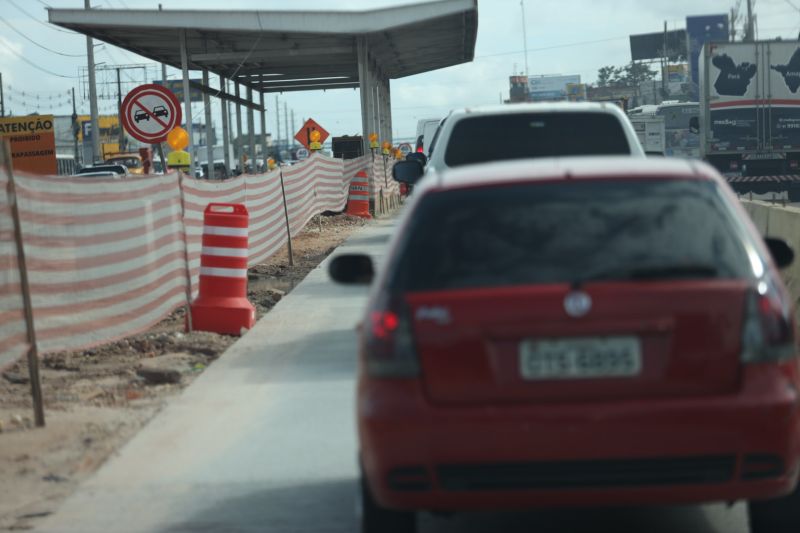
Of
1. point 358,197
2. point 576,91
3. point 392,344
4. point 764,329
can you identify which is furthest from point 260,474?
point 576,91

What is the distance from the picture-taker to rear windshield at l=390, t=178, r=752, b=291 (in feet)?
15.4

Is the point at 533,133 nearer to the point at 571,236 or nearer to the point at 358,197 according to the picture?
the point at 571,236

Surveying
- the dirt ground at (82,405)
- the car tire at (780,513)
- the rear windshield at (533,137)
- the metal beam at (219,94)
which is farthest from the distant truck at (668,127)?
the car tire at (780,513)

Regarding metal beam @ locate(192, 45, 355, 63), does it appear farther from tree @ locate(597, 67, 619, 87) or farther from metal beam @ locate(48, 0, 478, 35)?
tree @ locate(597, 67, 619, 87)

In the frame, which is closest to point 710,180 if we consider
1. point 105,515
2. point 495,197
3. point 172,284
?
point 495,197

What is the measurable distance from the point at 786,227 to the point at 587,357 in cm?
809

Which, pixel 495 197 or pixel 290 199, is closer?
pixel 495 197

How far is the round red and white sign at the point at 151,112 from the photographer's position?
1839 centimetres

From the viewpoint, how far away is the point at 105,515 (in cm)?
634

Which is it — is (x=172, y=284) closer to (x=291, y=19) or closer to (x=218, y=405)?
(x=218, y=405)

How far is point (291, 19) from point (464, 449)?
32129 mm

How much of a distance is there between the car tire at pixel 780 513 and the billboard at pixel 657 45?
154403mm

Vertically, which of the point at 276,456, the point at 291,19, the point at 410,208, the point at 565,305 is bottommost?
the point at 276,456

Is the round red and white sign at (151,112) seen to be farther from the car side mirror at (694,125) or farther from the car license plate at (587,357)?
the car side mirror at (694,125)
